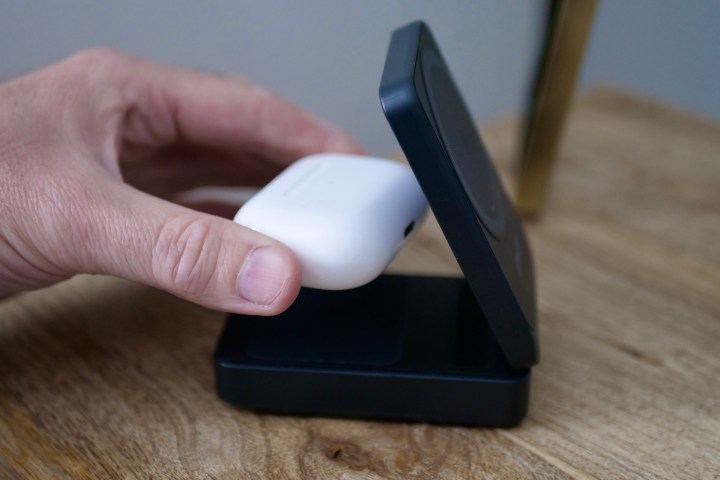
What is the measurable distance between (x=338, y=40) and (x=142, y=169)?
0.60 meters

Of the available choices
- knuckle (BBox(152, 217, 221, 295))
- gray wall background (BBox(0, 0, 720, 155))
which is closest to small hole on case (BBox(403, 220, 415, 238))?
knuckle (BBox(152, 217, 221, 295))

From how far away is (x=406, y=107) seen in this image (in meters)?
0.39

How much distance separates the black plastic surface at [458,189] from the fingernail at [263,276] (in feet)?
0.29

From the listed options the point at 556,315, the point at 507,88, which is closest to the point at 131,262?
the point at 556,315

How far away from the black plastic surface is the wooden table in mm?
68

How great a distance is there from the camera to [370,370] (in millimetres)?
470

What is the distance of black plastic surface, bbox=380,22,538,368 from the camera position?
399 millimetres

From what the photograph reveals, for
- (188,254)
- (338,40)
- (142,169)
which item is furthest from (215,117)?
(338,40)

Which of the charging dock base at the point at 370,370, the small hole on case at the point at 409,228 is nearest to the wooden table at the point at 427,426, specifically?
the charging dock base at the point at 370,370

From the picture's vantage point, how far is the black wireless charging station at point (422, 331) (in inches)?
16.5

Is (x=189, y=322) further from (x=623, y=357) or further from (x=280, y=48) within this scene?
(x=280, y=48)

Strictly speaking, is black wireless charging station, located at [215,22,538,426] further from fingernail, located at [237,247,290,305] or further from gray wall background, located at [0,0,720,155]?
gray wall background, located at [0,0,720,155]

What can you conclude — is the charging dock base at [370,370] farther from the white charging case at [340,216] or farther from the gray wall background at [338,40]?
the gray wall background at [338,40]

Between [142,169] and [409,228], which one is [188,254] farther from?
[142,169]
